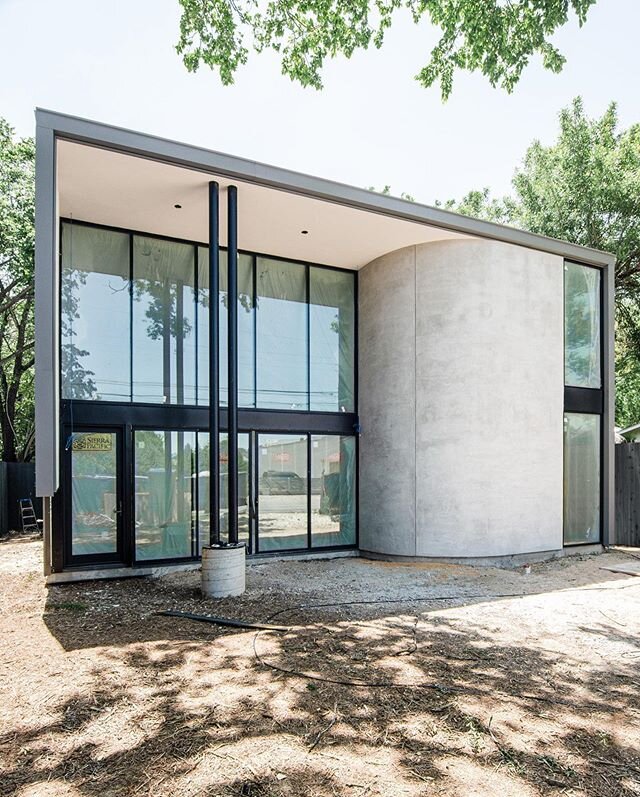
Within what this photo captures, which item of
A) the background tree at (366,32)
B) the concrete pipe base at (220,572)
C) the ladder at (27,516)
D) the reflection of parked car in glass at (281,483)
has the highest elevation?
the background tree at (366,32)

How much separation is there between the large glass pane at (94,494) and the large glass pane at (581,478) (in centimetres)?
799

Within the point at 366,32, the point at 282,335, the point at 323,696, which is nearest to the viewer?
the point at 323,696

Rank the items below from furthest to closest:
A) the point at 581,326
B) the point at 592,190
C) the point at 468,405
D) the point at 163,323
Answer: the point at 592,190
the point at 581,326
the point at 468,405
the point at 163,323

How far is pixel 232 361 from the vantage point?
7566 millimetres

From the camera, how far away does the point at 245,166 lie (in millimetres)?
7660

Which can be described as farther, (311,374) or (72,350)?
(311,374)

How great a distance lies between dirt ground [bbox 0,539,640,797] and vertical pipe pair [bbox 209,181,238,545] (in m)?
1.15

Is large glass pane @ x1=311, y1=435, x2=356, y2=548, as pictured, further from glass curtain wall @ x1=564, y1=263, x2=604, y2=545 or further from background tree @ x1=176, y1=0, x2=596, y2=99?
background tree @ x1=176, y1=0, x2=596, y2=99

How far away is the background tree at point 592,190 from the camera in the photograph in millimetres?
15484

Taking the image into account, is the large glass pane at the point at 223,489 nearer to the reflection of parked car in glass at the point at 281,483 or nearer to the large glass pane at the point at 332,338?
the reflection of parked car in glass at the point at 281,483

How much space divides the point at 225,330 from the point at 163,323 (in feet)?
3.76

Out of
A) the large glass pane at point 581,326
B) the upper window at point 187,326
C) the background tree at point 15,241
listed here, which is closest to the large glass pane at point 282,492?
the upper window at point 187,326

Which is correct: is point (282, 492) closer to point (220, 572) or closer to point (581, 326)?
point (220, 572)

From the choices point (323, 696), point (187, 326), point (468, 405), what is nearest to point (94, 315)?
point (187, 326)
